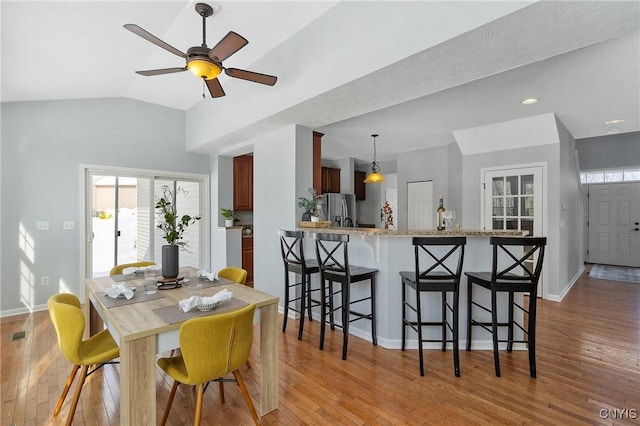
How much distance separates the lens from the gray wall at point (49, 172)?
12.8ft

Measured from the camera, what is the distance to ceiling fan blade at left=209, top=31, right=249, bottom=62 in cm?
204

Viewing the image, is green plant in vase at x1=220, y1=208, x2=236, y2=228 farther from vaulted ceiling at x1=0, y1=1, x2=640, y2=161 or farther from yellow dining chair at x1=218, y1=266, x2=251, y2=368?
yellow dining chair at x1=218, y1=266, x2=251, y2=368

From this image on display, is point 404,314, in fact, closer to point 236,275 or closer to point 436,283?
point 436,283

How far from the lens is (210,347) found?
159 centimetres

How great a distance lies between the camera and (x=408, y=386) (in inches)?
91.0

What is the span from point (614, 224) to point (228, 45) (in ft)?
30.4

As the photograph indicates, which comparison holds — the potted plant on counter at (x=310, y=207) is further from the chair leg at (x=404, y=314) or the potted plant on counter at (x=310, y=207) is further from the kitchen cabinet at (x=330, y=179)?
the kitchen cabinet at (x=330, y=179)

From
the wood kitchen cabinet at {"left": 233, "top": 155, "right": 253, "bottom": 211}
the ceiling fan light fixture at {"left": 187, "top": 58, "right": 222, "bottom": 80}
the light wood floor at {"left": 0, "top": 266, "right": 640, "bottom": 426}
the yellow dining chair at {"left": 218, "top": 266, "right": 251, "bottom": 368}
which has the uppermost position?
the ceiling fan light fixture at {"left": 187, "top": 58, "right": 222, "bottom": 80}

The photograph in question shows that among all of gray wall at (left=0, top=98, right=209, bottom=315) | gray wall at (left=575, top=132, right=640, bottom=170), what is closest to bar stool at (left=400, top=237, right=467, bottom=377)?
gray wall at (left=0, top=98, right=209, bottom=315)

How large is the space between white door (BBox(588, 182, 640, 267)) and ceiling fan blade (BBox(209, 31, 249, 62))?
901cm

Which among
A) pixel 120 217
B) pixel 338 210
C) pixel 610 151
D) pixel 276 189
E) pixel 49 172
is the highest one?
pixel 610 151

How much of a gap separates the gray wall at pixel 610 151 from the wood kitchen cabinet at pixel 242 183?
7.38 meters

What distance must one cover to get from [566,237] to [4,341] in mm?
7446

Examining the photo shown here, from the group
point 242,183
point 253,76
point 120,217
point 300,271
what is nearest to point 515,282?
point 300,271
